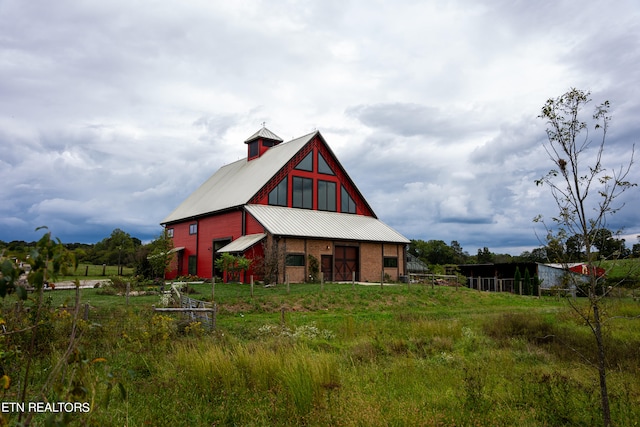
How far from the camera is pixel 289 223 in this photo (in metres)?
35.2

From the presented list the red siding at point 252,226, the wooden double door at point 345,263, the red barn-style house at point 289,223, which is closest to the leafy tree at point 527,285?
the red barn-style house at point 289,223

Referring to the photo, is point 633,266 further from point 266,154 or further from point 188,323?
point 266,154

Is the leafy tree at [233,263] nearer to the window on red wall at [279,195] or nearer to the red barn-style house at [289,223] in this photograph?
the red barn-style house at [289,223]

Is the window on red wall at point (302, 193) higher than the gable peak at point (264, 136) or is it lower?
lower

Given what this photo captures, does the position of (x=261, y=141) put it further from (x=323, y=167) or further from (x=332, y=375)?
(x=332, y=375)

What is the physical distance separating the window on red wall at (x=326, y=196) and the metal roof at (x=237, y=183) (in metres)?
3.98

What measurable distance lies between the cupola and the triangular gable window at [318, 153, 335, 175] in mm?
6737

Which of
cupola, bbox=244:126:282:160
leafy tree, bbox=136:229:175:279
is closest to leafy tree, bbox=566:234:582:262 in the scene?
leafy tree, bbox=136:229:175:279

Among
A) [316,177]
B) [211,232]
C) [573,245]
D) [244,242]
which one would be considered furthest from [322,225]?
[573,245]

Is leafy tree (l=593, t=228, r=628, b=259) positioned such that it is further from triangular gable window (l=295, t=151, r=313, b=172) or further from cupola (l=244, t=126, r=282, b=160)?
cupola (l=244, t=126, r=282, b=160)

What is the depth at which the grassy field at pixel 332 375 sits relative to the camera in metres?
6.88

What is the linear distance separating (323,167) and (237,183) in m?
7.59

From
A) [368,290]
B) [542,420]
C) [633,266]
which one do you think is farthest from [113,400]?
[368,290]

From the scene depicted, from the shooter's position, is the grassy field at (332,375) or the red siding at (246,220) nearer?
the grassy field at (332,375)
